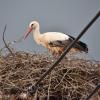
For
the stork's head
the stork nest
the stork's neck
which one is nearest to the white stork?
the stork's neck

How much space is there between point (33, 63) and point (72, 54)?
16.4 inches

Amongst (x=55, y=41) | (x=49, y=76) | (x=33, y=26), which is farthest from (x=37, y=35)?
(x=49, y=76)

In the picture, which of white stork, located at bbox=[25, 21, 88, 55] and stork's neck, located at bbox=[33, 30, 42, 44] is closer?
white stork, located at bbox=[25, 21, 88, 55]

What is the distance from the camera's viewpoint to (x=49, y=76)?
3.73 m

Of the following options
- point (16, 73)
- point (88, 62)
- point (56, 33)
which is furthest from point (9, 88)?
point (56, 33)

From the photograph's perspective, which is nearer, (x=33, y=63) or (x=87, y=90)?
(x=87, y=90)

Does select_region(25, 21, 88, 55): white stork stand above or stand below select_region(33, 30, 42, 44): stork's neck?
below

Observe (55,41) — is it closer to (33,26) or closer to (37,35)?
(37,35)

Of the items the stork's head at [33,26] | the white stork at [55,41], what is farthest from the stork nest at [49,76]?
the stork's head at [33,26]

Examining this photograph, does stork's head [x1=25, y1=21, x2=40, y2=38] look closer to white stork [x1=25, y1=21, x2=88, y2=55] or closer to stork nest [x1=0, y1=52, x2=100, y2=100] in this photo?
white stork [x1=25, y1=21, x2=88, y2=55]

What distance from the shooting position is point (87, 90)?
12.1ft

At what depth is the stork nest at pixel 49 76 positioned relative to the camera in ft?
12.0

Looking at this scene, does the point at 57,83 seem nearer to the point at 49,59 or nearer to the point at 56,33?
the point at 49,59

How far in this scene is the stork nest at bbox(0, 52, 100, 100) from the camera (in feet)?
12.0
